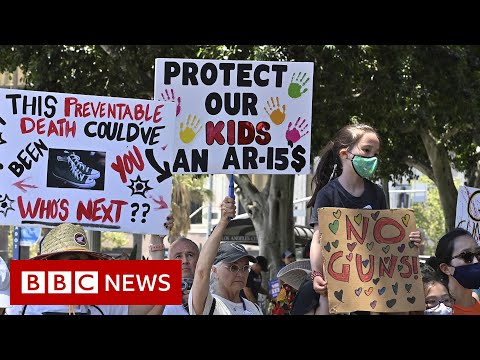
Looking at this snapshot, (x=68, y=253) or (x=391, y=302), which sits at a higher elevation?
(x=68, y=253)

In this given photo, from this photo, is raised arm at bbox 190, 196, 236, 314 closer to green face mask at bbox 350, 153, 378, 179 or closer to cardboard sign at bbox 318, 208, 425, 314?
cardboard sign at bbox 318, 208, 425, 314

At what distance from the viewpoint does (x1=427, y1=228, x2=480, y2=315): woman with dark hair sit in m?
5.22

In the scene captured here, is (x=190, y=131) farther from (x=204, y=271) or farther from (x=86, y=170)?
(x=204, y=271)

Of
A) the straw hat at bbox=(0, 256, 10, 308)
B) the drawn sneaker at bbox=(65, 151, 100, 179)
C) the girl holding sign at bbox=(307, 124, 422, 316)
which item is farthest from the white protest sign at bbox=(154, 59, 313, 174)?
the straw hat at bbox=(0, 256, 10, 308)

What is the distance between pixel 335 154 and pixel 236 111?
1.05 meters

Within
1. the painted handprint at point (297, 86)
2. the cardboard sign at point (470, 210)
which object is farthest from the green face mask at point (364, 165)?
the cardboard sign at point (470, 210)

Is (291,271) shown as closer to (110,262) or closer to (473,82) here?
(110,262)

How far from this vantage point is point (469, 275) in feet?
17.1

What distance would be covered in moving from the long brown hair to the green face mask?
10cm

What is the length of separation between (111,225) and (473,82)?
1105 cm

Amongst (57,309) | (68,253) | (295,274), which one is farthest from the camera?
(295,274)

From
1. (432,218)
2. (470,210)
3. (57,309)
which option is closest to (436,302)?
(57,309)

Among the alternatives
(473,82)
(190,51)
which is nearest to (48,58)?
(190,51)
